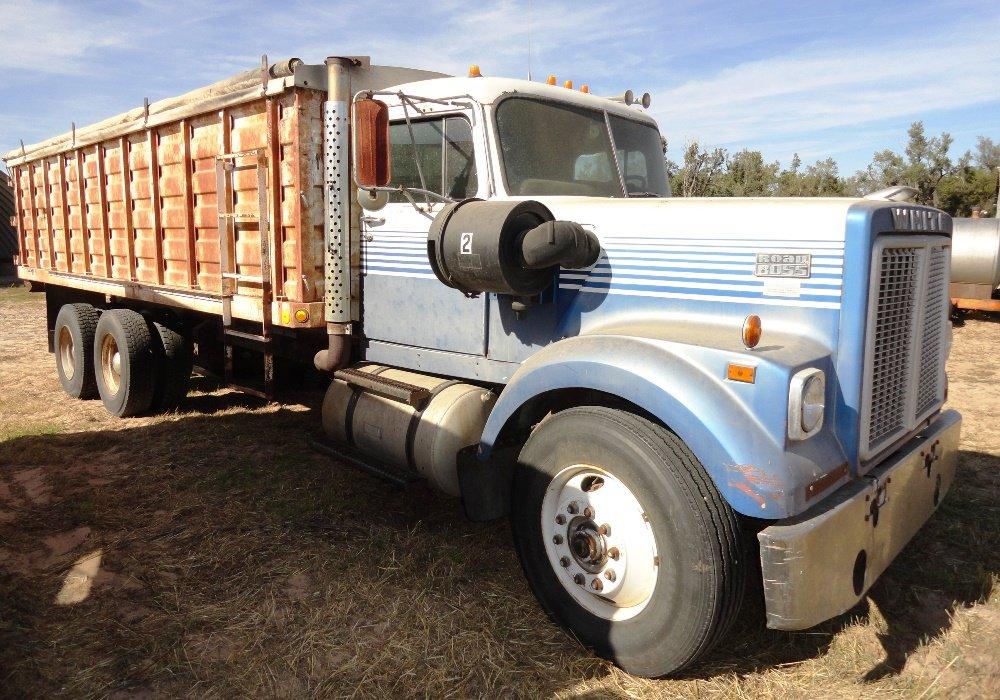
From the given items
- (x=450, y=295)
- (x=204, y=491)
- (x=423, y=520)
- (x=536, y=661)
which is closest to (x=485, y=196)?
(x=450, y=295)

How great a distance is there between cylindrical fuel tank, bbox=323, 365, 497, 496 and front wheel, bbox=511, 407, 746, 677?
0.68 m

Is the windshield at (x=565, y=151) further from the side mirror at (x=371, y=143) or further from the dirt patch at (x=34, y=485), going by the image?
the dirt patch at (x=34, y=485)

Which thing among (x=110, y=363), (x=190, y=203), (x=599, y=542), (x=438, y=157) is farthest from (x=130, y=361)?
(x=599, y=542)

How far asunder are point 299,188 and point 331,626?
8.56 feet

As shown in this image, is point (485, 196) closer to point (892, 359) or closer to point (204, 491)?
point (892, 359)

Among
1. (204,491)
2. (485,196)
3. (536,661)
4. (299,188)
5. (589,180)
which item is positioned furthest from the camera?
(204,491)

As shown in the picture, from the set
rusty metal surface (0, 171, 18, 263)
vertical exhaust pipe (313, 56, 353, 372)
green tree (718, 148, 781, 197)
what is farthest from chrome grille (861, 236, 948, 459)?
rusty metal surface (0, 171, 18, 263)

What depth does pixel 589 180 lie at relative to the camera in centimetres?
437

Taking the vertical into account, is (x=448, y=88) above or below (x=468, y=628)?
above

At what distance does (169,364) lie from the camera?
6.91 m

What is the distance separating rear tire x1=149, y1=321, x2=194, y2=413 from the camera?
6891 mm

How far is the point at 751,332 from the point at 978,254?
38.4ft

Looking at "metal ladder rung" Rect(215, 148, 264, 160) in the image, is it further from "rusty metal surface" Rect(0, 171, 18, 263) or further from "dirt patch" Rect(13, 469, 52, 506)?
"rusty metal surface" Rect(0, 171, 18, 263)

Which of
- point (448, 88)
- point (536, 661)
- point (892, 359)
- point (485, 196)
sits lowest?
point (536, 661)
